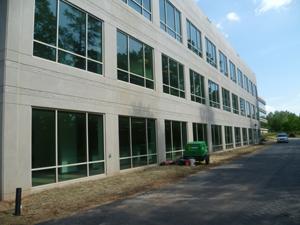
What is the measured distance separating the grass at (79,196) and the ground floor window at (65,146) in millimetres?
673

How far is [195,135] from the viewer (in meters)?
28.8

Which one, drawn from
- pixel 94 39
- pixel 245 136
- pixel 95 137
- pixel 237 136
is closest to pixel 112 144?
pixel 95 137

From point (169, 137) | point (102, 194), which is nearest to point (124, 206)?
point (102, 194)

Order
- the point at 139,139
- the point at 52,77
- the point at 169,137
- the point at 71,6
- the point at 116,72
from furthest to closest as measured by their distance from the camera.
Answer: the point at 169,137
the point at 139,139
the point at 116,72
the point at 71,6
the point at 52,77

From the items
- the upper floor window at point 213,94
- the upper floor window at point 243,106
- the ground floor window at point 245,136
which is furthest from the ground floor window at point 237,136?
the upper floor window at point 213,94

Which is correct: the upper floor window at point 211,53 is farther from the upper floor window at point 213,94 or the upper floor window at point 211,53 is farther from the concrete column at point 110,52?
the concrete column at point 110,52

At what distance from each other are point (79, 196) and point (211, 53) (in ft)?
94.2

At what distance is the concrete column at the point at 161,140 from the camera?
21703 millimetres

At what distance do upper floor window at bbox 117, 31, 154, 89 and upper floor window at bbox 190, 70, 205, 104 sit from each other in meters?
8.15

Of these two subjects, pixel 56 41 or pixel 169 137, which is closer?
pixel 56 41

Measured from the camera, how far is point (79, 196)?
11.4 m

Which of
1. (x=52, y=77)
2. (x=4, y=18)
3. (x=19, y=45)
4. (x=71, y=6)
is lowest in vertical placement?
(x=52, y=77)

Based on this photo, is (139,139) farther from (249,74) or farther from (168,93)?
(249,74)

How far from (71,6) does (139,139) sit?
833 centimetres
